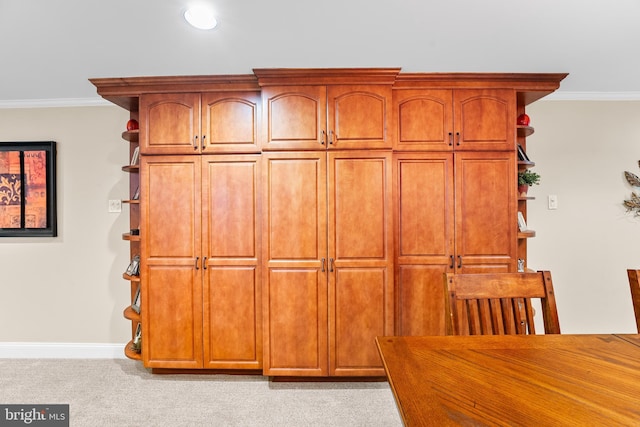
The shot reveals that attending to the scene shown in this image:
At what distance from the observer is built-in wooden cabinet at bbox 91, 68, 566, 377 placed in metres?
2.38

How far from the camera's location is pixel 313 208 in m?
2.38

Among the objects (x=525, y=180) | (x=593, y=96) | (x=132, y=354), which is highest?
(x=593, y=96)

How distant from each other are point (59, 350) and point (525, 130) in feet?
14.5

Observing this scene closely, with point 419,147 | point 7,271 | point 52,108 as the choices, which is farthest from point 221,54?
point 7,271

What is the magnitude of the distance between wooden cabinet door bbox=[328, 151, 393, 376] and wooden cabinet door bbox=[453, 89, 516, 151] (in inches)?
24.6

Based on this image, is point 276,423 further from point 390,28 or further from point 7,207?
point 7,207

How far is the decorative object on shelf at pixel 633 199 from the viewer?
288 centimetres

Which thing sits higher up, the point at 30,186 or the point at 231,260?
the point at 30,186

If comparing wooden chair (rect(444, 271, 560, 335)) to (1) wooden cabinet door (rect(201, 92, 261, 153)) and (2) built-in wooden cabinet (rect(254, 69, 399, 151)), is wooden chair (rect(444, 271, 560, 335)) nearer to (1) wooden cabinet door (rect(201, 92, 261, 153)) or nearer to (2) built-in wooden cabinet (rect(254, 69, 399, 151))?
(2) built-in wooden cabinet (rect(254, 69, 399, 151))

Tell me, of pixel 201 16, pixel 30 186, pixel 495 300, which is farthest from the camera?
pixel 30 186

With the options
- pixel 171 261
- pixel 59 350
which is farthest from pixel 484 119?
pixel 59 350

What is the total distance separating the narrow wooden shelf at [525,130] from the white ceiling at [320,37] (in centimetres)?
41

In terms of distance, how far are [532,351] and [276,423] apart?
1553 mm

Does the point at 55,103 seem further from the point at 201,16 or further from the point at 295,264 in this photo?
the point at 295,264
